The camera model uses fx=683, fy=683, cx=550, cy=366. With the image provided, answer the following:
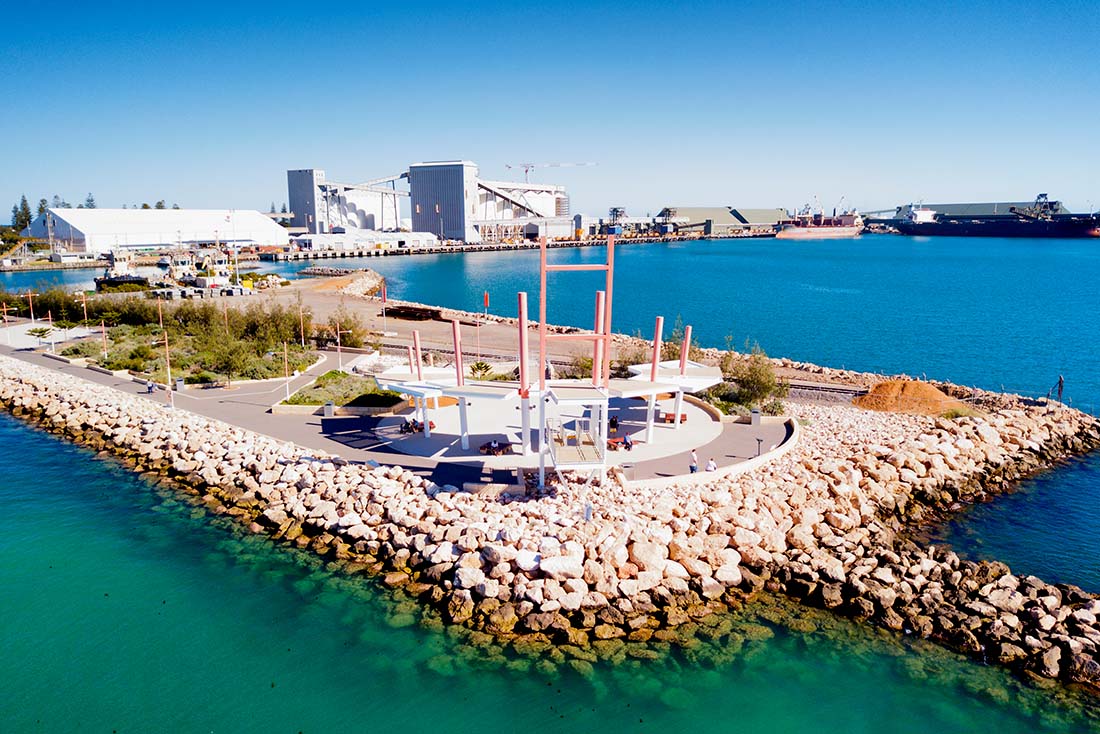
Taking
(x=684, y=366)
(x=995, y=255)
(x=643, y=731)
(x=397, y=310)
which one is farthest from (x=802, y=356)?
(x=995, y=255)

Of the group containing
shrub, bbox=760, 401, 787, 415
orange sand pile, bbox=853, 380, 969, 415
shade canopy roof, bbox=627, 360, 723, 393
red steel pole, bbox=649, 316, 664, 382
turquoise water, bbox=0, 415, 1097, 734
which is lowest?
turquoise water, bbox=0, 415, 1097, 734

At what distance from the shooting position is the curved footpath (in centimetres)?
1438

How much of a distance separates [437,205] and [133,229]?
71374 millimetres

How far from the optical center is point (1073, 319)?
197ft

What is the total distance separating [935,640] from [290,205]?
188 m

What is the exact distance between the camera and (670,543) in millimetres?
16031

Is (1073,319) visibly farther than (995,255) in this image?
No

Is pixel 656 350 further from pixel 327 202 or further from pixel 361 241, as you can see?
pixel 327 202

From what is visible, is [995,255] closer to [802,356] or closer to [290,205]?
[802,356]

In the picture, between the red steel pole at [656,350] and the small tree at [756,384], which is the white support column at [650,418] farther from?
the small tree at [756,384]

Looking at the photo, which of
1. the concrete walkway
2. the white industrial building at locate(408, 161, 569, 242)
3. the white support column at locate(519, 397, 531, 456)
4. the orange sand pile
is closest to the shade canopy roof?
the concrete walkway

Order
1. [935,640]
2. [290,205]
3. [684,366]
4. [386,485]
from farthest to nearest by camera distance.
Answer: [290,205], [684,366], [386,485], [935,640]

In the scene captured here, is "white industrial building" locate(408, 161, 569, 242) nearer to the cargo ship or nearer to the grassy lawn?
the cargo ship

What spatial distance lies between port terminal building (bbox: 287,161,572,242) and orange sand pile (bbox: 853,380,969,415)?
148 m
